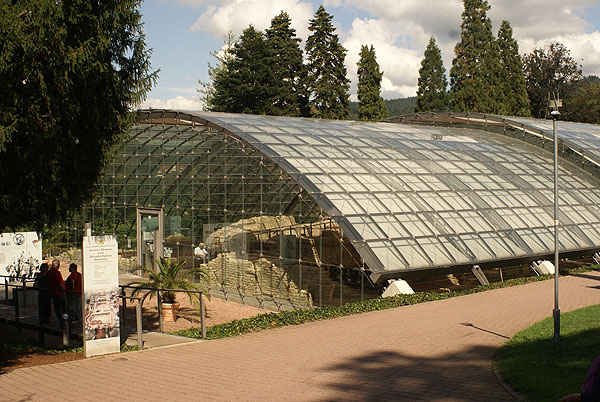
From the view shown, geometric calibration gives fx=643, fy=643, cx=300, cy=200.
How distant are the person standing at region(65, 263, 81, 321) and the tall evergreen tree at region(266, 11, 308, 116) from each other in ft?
128

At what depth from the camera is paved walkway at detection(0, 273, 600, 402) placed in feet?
32.3

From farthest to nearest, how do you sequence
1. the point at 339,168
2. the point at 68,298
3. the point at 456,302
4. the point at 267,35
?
the point at 267,35, the point at 339,168, the point at 456,302, the point at 68,298

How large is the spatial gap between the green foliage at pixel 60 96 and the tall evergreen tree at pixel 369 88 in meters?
46.3

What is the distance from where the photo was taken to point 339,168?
21578 mm

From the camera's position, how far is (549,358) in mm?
10711

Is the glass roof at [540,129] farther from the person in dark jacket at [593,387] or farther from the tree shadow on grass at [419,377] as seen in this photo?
the person in dark jacket at [593,387]

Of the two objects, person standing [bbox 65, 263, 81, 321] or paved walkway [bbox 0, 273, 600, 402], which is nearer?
paved walkway [bbox 0, 273, 600, 402]

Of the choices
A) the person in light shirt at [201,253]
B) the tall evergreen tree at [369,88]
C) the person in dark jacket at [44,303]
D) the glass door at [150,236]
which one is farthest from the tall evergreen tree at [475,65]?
the person in dark jacket at [44,303]

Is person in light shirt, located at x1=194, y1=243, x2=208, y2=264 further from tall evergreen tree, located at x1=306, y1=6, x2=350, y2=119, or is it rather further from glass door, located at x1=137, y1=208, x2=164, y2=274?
tall evergreen tree, located at x1=306, y1=6, x2=350, y2=119

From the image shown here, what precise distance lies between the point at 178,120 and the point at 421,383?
18.0 meters

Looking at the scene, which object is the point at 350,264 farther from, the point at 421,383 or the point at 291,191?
the point at 421,383

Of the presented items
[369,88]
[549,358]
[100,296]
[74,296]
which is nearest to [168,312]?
[74,296]

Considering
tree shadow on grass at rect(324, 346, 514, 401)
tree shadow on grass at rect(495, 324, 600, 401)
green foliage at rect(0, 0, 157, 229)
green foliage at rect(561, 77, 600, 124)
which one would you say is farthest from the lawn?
green foliage at rect(561, 77, 600, 124)

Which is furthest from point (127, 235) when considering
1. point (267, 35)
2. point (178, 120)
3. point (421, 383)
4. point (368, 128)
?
point (267, 35)
